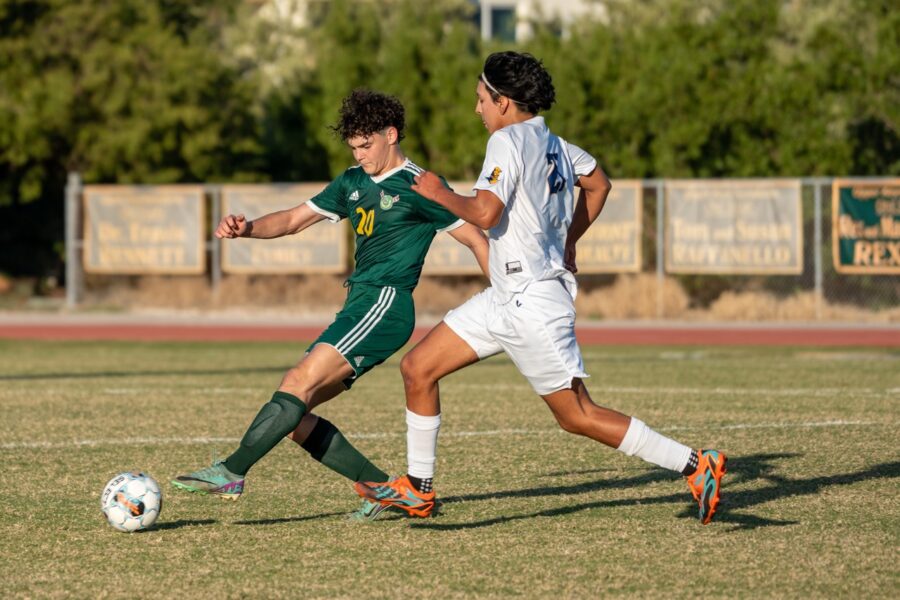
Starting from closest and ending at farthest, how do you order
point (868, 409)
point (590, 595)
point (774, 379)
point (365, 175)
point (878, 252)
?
point (590, 595)
point (365, 175)
point (868, 409)
point (774, 379)
point (878, 252)

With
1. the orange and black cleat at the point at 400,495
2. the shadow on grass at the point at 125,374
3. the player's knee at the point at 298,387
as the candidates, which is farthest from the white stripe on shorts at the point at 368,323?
the shadow on grass at the point at 125,374

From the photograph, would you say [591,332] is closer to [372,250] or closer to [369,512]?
[372,250]

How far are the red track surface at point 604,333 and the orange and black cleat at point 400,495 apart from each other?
1439 cm

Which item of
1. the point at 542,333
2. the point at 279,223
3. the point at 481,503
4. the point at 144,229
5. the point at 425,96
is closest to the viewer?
the point at 542,333

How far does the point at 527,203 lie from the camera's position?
21.8ft

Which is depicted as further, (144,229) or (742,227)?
(144,229)

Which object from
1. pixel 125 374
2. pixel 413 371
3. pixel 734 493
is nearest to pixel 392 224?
pixel 413 371

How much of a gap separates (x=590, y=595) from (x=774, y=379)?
954cm

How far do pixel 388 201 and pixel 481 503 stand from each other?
5.49 feet

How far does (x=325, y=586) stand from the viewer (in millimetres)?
5746

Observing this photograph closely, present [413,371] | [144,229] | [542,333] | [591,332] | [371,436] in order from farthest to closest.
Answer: [144,229] → [591,332] → [371,436] → [413,371] → [542,333]

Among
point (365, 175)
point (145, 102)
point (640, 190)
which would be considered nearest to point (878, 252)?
point (640, 190)

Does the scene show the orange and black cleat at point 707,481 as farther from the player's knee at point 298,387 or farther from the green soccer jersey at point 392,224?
the player's knee at point 298,387

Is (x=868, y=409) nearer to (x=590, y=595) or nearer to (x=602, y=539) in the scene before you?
(x=602, y=539)
